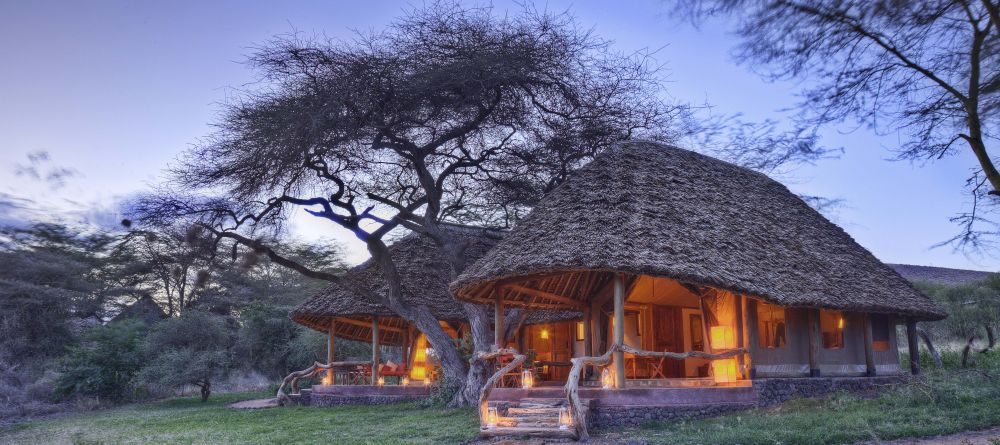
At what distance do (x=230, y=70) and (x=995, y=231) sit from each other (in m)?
13.2

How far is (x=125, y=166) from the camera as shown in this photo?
1748 cm

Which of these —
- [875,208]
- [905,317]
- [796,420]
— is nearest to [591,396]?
[796,420]

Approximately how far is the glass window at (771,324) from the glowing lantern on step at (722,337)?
40.7 inches

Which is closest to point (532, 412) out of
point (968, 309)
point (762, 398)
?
point (762, 398)

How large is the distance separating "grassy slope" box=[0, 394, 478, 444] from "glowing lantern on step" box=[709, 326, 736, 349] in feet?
14.3

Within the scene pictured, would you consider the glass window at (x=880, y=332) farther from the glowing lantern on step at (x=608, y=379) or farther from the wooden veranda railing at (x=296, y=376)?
the wooden veranda railing at (x=296, y=376)

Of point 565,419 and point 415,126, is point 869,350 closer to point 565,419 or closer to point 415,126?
point 565,419

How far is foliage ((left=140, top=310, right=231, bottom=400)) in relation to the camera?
69.2 feet

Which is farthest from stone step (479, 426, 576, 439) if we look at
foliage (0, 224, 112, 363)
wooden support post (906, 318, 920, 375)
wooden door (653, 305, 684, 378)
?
foliage (0, 224, 112, 363)

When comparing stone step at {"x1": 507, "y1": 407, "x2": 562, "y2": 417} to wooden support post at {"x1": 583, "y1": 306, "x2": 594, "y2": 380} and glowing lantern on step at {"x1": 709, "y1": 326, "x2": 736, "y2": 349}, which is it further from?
wooden support post at {"x1": 583, "y1": 306, "x2": 594, "y2": 380}

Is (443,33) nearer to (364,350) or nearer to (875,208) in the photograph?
(875,208)

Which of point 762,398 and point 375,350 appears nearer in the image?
point 762,398

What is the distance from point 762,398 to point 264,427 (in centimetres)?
826

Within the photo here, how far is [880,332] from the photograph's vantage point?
15680 millimetres
